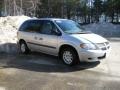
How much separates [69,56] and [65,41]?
565 millimetres

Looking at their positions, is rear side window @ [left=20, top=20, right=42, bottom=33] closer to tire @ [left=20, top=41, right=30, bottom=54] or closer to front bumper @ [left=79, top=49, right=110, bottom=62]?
tire @ [left=20, top=41, right=30, bottom=54]

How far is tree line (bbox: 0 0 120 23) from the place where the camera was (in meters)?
44.4

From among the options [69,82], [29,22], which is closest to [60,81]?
[69,82]

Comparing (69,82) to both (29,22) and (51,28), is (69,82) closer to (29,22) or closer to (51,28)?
(51,28)

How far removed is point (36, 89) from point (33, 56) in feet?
15.5

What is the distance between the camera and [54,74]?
8.41m

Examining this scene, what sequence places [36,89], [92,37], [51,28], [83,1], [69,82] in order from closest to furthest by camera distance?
[36,89] → [69,82] → [92,37] → [51,28] → [83,1]

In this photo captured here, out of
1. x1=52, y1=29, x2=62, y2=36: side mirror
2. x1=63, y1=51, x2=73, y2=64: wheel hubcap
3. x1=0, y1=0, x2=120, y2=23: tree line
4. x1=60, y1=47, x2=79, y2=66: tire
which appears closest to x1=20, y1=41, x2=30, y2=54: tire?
x1=52, y1=29, x2=62, y2=36: side mirror

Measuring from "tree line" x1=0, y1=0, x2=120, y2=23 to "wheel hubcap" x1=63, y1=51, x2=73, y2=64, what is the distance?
33427 millimetres

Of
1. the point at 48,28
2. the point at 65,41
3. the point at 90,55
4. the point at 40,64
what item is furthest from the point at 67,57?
the point at 48,28

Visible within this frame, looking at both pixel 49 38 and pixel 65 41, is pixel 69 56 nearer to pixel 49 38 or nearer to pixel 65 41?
pixel 65 41

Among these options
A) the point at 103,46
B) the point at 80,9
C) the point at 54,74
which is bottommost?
the point at 54,74

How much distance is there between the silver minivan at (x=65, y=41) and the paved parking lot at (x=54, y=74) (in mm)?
432

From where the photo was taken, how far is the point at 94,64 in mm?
9820
